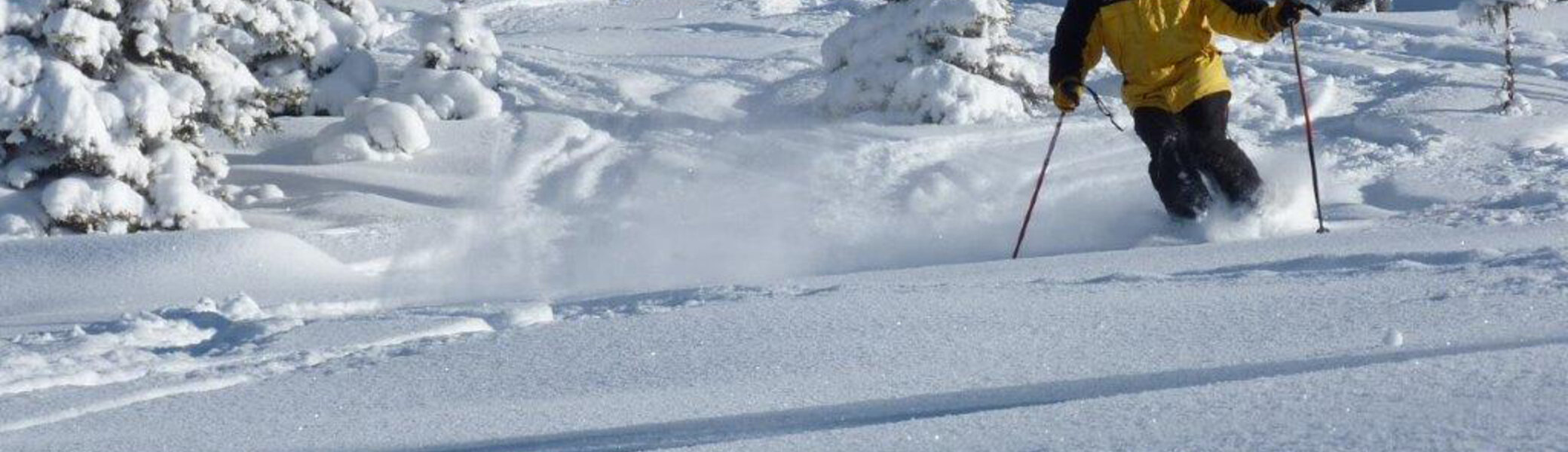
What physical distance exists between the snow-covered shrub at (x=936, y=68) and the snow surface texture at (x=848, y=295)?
30cm

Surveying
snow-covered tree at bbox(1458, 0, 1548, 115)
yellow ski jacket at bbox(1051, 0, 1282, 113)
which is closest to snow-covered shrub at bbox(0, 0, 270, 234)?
yellow ski jacket at bbox(1051, 0, 1282, 113)

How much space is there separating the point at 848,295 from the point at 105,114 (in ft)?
22.5

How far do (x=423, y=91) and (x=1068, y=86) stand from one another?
25.1ft

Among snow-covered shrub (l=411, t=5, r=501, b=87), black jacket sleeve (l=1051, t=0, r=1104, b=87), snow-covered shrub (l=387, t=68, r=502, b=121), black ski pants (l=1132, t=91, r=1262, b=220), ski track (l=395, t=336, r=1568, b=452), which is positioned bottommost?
snow-covered shrub (l=387, t=68, r=502, b=121)

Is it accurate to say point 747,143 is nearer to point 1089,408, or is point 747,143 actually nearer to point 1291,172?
point 1291,172

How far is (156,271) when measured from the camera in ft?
29.8

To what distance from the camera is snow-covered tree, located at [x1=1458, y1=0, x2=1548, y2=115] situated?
1279cm

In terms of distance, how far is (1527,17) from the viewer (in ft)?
61.1

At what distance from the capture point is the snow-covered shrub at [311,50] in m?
13.5

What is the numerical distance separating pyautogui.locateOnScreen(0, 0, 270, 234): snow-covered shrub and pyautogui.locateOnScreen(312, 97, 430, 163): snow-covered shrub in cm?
154

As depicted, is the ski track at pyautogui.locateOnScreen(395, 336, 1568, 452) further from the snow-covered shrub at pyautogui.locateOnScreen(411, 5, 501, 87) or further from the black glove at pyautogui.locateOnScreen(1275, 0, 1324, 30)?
the snow-covered shrub at pyautogui.locateOnScreen(411, 5, 501, 87)

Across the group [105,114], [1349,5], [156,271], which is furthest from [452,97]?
[1349,5]

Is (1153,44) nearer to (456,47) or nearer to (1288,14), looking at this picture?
(1288,14)

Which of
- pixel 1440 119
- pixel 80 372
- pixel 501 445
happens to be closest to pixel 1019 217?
pixel 1440 119
